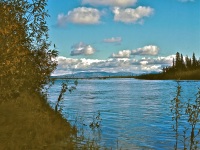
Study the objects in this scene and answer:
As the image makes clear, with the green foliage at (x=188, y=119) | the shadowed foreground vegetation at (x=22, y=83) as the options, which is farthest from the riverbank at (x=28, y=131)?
the green foliage at (x=188, y=119)

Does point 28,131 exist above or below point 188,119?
below

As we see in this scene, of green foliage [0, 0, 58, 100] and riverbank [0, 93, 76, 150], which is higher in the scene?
green foliage [0, 0, 58, 100]

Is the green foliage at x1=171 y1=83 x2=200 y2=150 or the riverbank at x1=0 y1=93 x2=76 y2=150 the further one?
the riverbank at x1=0 y1=93 x2=76 y2=150

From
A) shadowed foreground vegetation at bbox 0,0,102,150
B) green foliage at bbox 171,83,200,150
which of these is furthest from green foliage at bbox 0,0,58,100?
green foliage at bbox 171,83,200,150

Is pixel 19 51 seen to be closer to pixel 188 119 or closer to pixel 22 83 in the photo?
pixel 22 83

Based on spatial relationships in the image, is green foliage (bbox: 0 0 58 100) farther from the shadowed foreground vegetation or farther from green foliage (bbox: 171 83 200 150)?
green foliage (bbox: 171 83 200 150)

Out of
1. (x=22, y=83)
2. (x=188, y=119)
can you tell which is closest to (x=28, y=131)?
(x=22, y=83)

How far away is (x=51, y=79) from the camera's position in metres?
29.0

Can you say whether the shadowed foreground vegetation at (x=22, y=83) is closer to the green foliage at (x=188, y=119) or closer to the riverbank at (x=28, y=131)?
the riverbank at (x=28, y=131)

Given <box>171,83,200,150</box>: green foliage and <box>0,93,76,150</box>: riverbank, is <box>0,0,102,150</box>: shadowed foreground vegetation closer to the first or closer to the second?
<box>0,93,76,150</box>: riverbank

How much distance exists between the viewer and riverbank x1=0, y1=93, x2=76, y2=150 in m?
15.4

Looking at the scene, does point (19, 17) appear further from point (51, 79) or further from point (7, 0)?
point (51, 79)

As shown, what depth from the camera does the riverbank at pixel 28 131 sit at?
15398mm

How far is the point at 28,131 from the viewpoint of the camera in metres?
17.9
